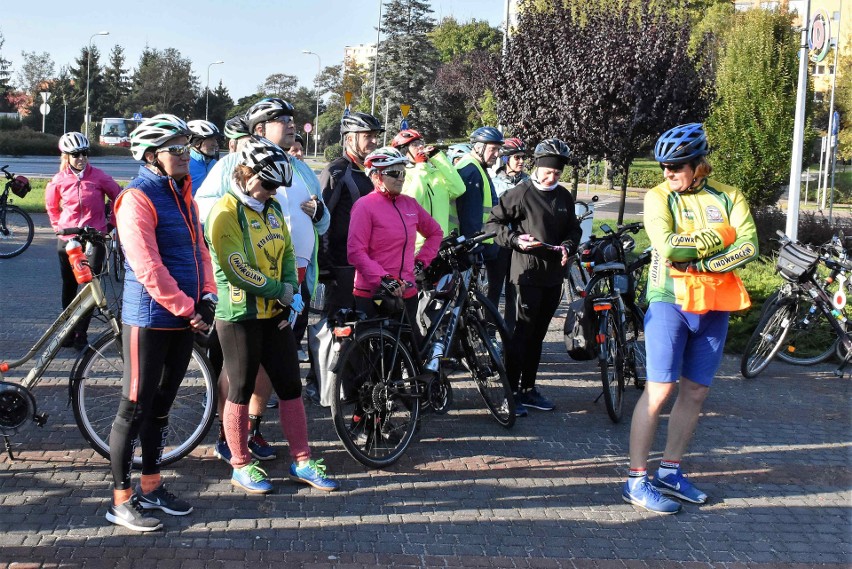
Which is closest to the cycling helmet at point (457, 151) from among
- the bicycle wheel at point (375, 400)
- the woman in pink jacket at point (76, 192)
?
the woman in pink jacket at point (76, 192)

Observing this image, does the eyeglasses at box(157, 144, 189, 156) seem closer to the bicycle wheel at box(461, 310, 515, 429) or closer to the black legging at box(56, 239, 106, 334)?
the bicycle wheel at box(461, 310, 515, 429)

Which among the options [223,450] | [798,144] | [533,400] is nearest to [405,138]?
[533,400]

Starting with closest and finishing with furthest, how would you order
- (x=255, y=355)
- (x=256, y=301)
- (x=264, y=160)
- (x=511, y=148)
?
(x=264, y=160) < (x=256, y=301) < (x=255, y=355) < (x=511, y=148)

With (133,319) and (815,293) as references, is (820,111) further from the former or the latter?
(133,319)

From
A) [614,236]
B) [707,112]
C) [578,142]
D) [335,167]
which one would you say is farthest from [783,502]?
[707,112]

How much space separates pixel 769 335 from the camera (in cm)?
855

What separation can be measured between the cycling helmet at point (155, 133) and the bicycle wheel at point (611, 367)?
3496 mm

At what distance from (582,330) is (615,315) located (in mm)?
436

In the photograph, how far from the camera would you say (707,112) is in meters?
19.6

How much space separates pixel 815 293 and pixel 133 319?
6468 mm

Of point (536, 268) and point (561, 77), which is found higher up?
point (561, 77)

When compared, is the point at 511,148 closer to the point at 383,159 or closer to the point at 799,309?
the point at 799,309

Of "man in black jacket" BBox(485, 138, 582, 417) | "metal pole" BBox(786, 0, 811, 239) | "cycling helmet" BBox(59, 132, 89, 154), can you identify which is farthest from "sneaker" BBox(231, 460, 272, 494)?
"metal pole" BBox(786, 0, 811, 239)

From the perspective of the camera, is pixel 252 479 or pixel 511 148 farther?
pixel 511 148
